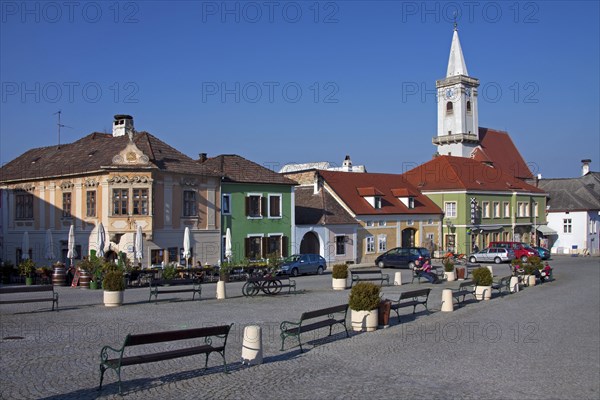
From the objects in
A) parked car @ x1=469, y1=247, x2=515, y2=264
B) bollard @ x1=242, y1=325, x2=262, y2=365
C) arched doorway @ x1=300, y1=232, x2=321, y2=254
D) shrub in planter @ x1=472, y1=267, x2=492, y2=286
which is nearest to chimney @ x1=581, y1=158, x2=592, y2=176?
parked car @ x1=469, y1=247, x2=515, y2=264

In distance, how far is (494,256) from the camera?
51344 mm

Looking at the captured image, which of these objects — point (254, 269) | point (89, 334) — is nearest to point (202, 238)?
point (254, 269)

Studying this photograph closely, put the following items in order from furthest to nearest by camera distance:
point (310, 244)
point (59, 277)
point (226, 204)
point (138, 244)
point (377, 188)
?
1. point (377, 188)
2. point (310, 244)
3. point (226, 204)
4. point (138, 244)
5. point (59, 277)

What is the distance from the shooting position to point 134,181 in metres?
34.3

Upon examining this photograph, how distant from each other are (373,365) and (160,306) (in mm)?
10231

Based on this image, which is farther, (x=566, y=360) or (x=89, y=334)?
(x=89, y=334)

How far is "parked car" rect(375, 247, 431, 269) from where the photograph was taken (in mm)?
44156

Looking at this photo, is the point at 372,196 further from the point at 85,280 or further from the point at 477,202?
the point at 85,280

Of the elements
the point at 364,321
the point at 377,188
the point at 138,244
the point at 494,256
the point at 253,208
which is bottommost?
the point at 494,256

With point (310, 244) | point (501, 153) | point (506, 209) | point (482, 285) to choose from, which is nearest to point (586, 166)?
point (501, 153)

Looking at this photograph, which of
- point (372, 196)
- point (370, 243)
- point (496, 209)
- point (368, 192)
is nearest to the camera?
point (370, 243)

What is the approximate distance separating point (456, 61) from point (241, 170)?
176 ft

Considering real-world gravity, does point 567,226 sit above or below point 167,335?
above

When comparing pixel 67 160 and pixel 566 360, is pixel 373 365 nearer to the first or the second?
pixel 566 360
